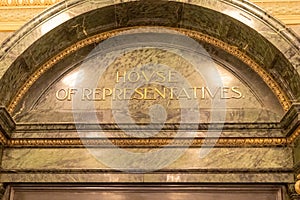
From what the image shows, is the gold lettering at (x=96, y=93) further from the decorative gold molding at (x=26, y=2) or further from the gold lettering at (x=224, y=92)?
the gold lettering at (x=224, y=92)

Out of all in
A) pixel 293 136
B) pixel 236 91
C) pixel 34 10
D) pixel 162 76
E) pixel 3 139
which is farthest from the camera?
pixel 34 10

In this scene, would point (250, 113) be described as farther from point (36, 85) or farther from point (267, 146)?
point (36, 85)

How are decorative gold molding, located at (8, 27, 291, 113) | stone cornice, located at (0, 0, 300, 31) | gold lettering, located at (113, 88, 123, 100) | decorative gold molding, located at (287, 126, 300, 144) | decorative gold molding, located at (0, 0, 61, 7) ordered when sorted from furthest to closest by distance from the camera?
1. decorative gold molding, located at (0, 0, 61, 7)
2. stone cornice, located at (0, 0, 300, 31)
3. gold lettering, located at (113, 88, 123, 100)
4. decorative gold molding, located at (8, 27, 291, 113)
5. decorative gold molding, located at (287, 126, 300, 144)

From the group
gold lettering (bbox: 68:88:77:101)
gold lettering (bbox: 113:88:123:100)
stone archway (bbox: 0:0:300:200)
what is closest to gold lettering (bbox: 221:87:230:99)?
stone archway (bbox: 0:0:300:200)

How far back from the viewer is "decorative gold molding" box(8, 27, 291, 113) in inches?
189

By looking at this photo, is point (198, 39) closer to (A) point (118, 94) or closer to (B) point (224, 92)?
(B) point (224, 92)

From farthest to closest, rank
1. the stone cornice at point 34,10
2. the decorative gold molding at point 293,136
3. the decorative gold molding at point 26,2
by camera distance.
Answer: the decorative gold molding at point 26,2 → the stone cornice at point 34,10 → the decorative gold molding at point 293,136

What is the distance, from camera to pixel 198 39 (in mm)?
5055

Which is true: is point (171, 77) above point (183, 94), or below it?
above

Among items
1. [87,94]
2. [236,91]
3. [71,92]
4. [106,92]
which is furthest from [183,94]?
[71,92]

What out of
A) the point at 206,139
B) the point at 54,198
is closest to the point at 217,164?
the point at 206,139

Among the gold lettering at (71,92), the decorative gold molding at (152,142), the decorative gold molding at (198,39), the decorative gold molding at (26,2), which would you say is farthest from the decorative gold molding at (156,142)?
the decorative gold molding at (26,2)

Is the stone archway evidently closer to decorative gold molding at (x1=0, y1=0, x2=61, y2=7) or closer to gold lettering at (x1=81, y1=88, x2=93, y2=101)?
gold lettering at (x1=81, y1=88, x2=93, y2=101)

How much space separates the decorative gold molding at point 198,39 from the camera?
4797mm
